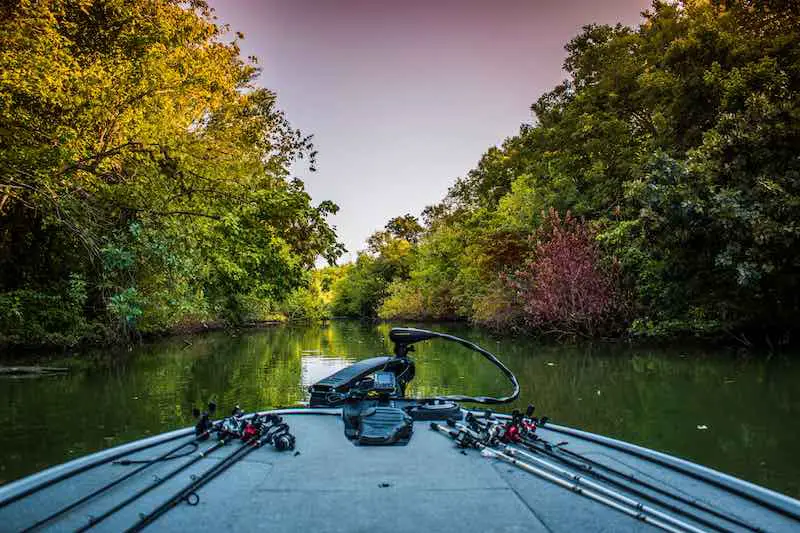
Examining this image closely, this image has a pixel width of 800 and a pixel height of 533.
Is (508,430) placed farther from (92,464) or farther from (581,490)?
(92,464)

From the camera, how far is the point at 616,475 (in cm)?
313

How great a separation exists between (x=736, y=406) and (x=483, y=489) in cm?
773

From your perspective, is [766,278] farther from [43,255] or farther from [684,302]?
[43,255]

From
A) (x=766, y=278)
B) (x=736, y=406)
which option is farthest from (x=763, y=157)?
(x=736, y=406)

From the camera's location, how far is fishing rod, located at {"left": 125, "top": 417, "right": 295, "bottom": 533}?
245 cm

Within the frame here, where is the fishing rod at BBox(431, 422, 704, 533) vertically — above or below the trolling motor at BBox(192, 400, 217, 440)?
below

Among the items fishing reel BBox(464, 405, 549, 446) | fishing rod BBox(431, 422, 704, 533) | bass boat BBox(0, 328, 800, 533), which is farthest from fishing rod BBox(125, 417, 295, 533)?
fishing reel BBox(464, 405, 549, 446)

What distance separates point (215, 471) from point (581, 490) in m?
2.03

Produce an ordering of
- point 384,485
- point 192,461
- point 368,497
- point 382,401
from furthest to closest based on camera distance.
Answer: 1. point 382,401
2. point 192,461
3. point 384,485
4. point 368,497

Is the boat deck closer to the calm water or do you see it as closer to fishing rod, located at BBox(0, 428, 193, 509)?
fishing rod, located at BBox(0, 428, 193, 509)

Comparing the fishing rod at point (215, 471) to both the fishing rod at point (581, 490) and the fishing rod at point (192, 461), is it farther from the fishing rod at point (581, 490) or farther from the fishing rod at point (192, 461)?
the fishing rod at point (581, 490)

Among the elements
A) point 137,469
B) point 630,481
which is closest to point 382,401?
point 137,469

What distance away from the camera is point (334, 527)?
7.64 ft

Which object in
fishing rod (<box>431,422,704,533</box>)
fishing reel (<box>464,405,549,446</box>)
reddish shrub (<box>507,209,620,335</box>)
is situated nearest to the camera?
fishing rod (<box>431,422,704,533</box>)
